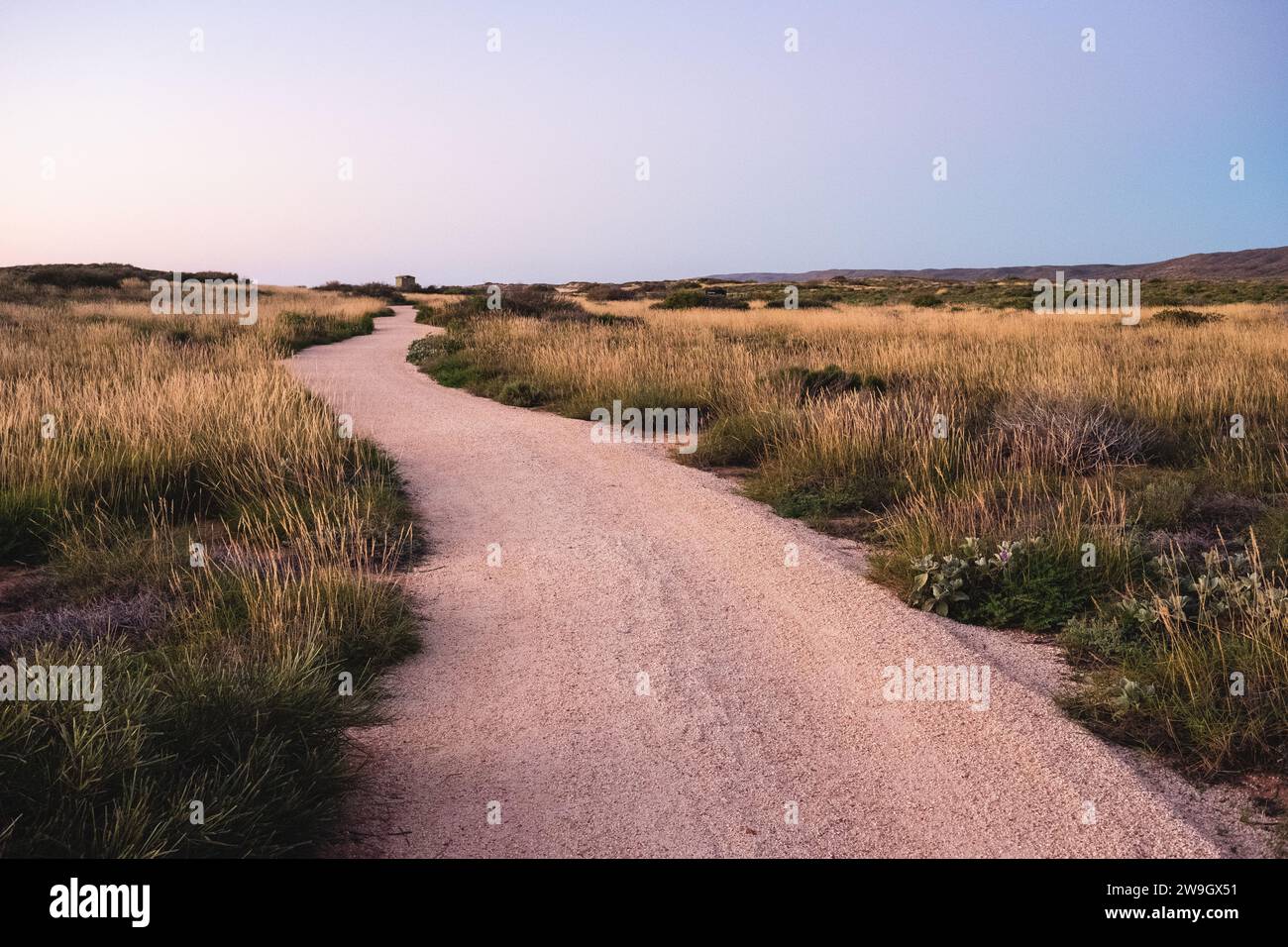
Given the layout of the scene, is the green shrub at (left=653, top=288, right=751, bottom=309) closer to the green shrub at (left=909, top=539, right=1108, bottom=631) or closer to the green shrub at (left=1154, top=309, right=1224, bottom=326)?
the green shrub at (left=1154, top=309, right=1224, bottom=326)

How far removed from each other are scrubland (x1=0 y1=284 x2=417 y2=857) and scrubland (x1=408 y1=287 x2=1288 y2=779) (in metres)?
3.36

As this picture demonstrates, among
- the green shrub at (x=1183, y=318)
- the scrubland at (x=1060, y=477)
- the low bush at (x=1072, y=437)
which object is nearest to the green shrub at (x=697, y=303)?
the green shrub at (x=1183, y=318)

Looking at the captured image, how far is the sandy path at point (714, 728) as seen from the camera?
3.29 metres

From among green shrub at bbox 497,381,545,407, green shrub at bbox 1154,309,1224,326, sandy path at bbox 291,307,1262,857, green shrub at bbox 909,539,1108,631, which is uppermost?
green shrub at bbox 1154,309,1224,326

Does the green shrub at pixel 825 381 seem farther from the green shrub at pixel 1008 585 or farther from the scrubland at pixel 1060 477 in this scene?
the green shrub at pixel 1008 585

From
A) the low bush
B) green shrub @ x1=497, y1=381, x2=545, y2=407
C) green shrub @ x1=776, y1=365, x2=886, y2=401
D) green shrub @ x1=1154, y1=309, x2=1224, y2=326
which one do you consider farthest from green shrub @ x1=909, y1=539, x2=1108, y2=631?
green shrub @ x1=1154, y1=309, x2=1224, y2=326

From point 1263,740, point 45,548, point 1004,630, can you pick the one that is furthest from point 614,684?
point 45,548

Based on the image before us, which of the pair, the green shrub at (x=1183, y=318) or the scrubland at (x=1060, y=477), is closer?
the scrubland at (x=1060, y=477)

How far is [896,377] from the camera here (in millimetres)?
13070

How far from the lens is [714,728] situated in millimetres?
4062

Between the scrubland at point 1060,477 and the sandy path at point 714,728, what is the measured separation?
1.14ft

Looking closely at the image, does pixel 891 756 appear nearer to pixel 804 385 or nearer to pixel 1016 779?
pixel 1016 779

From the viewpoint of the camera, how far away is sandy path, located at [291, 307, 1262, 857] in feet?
10.8

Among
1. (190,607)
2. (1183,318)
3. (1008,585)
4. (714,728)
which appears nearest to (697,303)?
(1183,318)
